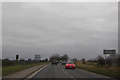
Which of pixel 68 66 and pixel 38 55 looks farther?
pixel 38 55

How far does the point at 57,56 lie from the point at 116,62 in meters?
148

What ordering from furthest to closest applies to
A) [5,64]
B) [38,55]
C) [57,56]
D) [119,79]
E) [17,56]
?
1. [57,56]
2. [38,55]
3. [5,64]
4. [17,56]
5. [119,79]

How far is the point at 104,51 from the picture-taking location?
32.0m

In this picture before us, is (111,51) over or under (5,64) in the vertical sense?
over

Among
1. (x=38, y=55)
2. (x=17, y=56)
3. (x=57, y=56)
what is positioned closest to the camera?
(x=17, y=56)

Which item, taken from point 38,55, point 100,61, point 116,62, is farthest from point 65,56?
point 116,62

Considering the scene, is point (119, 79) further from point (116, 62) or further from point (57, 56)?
point (57, 56)

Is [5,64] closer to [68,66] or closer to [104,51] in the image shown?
[68,66]

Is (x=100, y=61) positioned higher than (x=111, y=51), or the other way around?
(x=111, y=51)

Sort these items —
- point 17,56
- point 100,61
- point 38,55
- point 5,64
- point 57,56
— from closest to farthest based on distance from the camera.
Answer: point 17,56 < point 5,64 < point 100,61 < point 38,55 < point 57,56

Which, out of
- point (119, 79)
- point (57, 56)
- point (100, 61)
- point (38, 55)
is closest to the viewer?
point (119, 79)

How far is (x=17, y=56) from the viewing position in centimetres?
3716

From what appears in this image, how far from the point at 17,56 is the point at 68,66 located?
10.3 meters

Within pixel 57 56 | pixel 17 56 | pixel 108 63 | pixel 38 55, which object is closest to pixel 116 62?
pixel 108 63
